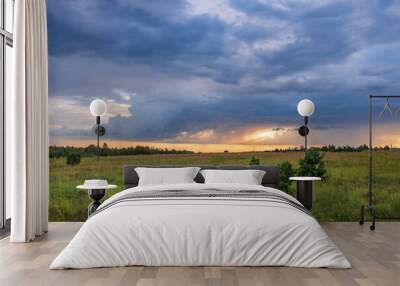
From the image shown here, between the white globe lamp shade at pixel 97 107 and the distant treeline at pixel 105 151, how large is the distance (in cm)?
74

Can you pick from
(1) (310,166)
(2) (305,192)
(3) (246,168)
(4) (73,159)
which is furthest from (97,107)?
(1) (310,166)

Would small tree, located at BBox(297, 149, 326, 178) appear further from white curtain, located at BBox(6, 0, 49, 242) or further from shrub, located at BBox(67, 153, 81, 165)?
white curtain, located at BBox(6, 0, 49, 242)

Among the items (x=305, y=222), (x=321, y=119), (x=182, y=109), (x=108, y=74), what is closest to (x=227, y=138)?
(x=182, y=109)

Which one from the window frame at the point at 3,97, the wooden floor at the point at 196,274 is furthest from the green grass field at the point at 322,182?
the wooden floor at the point at 196,274

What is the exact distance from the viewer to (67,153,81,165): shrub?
8062 mm

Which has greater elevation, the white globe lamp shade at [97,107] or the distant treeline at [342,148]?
the white globe lamp shade at [97,107]

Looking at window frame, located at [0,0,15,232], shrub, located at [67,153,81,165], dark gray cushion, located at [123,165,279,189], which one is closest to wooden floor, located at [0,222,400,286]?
window frame, located at [0,0,15,232]

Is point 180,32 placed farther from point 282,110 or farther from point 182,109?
point 282,110

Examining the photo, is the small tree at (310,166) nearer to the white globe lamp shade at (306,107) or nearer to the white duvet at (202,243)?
the white globe lamp shade at (306,107)

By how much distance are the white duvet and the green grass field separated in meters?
3.37

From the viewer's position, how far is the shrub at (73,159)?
8062 mm

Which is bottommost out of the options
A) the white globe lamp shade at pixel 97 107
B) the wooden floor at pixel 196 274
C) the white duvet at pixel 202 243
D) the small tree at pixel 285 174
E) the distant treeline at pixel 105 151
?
the wooden floor at pixel 196 274

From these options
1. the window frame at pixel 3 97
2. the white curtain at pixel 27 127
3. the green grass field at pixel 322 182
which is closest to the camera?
the white curtain at pixel 27 127

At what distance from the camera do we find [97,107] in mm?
7473
